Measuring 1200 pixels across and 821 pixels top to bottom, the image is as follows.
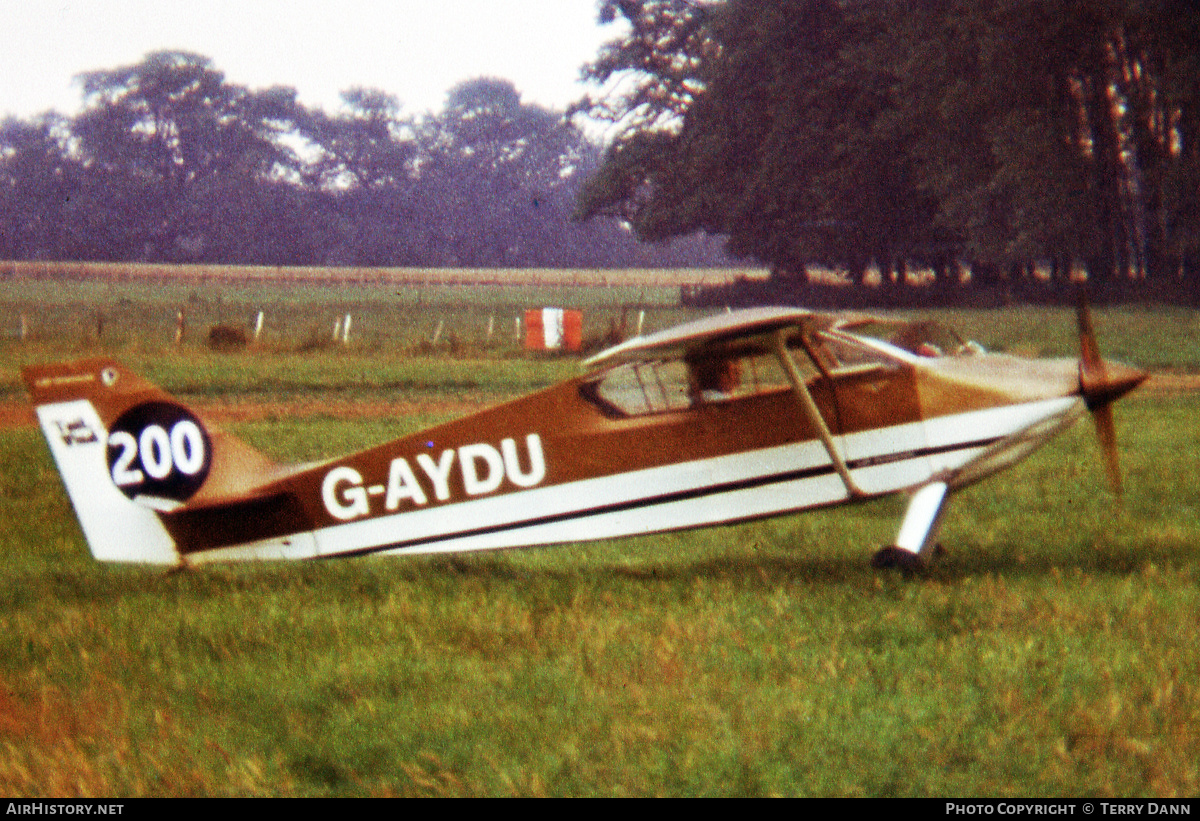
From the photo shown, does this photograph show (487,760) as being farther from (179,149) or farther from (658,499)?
(179,149)

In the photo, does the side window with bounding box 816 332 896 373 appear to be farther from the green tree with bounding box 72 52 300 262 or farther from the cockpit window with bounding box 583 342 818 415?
the green tree with bounding box 72 52 300 262

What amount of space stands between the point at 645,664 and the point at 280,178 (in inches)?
2045

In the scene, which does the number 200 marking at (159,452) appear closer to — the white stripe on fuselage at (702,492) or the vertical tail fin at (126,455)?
the vertical tail fin at (126,455)

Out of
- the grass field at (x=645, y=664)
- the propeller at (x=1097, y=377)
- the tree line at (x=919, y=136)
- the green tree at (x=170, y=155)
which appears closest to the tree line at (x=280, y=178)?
the green tree at (x=170, y=155)

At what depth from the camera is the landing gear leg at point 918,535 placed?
8484 millimetres

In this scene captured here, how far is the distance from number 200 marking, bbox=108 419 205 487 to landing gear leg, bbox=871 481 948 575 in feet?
16.5

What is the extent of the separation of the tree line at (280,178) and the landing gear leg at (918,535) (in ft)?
149

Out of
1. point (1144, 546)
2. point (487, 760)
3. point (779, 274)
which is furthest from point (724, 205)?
point (487, 760)

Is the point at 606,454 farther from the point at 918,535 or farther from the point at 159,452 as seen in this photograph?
the point at 159,452

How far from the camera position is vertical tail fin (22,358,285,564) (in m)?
8.66

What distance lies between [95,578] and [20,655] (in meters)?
2.27

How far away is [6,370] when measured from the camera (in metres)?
27.4

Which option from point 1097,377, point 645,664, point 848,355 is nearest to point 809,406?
point 848,355

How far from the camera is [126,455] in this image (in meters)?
8.76
